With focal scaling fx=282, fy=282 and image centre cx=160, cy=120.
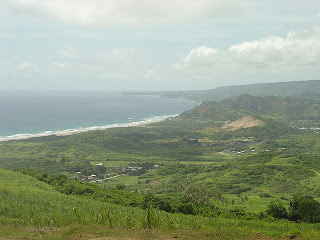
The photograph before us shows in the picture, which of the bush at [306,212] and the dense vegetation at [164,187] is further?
the bush at [306,212]

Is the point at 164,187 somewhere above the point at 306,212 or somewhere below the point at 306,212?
below

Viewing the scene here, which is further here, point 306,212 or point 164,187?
point 164,187

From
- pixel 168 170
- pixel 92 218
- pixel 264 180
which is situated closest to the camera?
pixel 92 218

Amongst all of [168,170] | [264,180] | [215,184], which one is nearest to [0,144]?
[168,170]

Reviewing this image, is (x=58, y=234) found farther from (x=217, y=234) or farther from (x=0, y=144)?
(x=0, y=144)

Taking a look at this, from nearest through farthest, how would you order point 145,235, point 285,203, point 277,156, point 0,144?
point 145,235 → point 285,203 → point 277,156 → point 0,144

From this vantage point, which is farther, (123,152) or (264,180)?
(123,152)

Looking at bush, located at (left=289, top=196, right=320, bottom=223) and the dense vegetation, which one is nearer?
the dense vegetation

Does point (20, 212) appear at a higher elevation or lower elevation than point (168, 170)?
higher

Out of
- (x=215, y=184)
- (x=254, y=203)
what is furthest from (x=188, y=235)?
(x=215, y=184)
